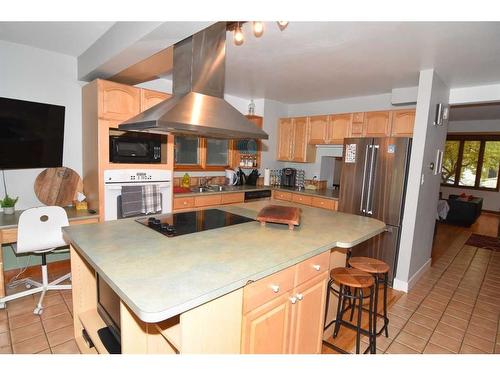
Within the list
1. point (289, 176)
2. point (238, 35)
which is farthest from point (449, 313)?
point (238, 35)

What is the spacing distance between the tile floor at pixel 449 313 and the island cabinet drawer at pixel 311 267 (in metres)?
0.92

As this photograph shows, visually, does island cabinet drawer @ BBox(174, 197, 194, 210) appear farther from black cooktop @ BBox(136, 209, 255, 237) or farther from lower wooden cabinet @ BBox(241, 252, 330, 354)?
lower wooden cabinet @ BBox(241, 252, 330, 354)

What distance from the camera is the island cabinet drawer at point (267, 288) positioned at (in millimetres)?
1281

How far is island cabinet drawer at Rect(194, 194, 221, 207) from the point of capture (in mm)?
3859

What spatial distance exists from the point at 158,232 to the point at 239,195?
2.58 m

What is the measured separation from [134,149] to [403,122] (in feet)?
11.1

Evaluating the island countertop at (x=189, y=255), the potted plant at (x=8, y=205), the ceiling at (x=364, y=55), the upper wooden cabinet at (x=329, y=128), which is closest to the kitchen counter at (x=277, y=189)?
the upper wooden cabinet at (x=329, y=128)

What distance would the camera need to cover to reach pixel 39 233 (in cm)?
253

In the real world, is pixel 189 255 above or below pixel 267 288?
above

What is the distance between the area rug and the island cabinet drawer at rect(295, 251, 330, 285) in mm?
5012

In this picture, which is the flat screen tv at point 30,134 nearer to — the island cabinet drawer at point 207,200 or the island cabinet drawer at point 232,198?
the island cabinet drawer at point 207,200

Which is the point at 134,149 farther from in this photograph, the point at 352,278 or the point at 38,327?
the point at 352,278

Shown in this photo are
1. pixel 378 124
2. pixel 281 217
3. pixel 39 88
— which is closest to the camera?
pixel 281 217

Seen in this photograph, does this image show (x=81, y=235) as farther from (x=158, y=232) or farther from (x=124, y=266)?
(x=124, y=266)
